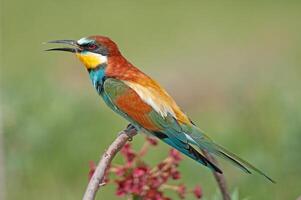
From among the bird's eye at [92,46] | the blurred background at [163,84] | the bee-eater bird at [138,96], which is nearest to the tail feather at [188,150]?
the bee-eater bird at [138,96]

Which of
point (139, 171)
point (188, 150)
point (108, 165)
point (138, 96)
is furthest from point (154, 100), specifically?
point (108, 165)

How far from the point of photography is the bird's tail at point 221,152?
230 centimetres

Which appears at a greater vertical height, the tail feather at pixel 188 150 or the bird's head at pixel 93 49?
the bird's head at pixel 93 49

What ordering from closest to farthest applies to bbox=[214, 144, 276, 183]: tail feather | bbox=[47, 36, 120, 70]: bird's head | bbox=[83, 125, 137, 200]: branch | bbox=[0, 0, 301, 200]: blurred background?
1. bbox=[83, 125, 137, 200]: branch
2. bbox=[214, 144, 276, 183]: tail feather
3. bbox=[47, 36, 120, 70]: bird's head
4. bbox=[0, 0, 301, 200]: blurred background

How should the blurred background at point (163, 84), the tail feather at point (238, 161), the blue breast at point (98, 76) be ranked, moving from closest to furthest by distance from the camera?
the tail feather at point (238, 161) → the blue breast at point (98, 76) → the blurred background at point (163, 84)

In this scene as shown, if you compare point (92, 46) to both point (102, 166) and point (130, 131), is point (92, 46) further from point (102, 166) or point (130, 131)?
point (102, 166)

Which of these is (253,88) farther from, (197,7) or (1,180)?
(197,7)

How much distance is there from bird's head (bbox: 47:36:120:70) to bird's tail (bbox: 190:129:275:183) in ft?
0.93

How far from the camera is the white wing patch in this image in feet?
8.34

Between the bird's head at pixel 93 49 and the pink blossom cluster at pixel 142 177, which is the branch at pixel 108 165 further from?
the bird's head at pixel 93 49

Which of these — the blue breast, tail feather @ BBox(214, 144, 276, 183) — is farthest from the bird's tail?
the blue breast

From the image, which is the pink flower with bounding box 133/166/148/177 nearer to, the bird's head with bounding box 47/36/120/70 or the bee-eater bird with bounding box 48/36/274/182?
the bee-eater bird with bounding box 48/36/274/182

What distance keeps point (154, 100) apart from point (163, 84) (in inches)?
197

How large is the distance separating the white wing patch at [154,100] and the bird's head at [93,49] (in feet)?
0.31
